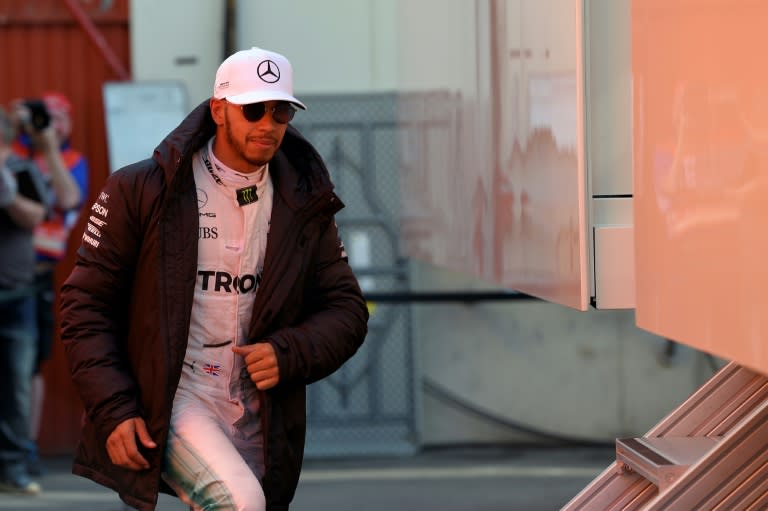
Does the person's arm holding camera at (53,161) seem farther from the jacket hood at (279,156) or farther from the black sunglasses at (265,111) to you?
the black sunglasses at (265,111)

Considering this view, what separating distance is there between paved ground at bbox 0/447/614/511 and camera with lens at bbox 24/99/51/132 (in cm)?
212

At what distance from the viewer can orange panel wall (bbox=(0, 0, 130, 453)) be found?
9.34 metres

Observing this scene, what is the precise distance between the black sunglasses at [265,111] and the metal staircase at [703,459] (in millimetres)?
1373

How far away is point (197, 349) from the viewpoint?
4012mm

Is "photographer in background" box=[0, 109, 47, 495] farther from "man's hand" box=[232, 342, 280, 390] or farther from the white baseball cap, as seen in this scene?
"man's hand" box=[232, 342, 280, 390]

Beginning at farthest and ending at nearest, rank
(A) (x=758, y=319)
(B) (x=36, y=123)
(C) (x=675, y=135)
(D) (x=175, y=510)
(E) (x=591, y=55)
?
(B) (x=36, y=123), (D) (x=175, y=510), (E) (x=591, y=55), (C) (x=675, y=135), (A) (x=758, y=319)

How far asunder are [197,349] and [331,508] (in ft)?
12.5

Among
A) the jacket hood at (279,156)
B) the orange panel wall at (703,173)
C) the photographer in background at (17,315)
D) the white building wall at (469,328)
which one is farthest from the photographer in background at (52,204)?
the orange panel wall at (703,173)

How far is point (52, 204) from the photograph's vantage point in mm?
8602

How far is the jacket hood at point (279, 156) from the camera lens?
3.97 m

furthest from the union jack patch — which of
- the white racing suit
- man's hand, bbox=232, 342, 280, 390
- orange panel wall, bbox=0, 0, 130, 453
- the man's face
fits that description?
orange panel wall, bbox=0, 0, 130, 453

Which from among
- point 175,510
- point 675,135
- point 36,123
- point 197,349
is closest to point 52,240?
point 36,123

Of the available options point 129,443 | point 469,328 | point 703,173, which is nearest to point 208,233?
point 129,443

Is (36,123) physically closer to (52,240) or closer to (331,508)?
(52,240)
